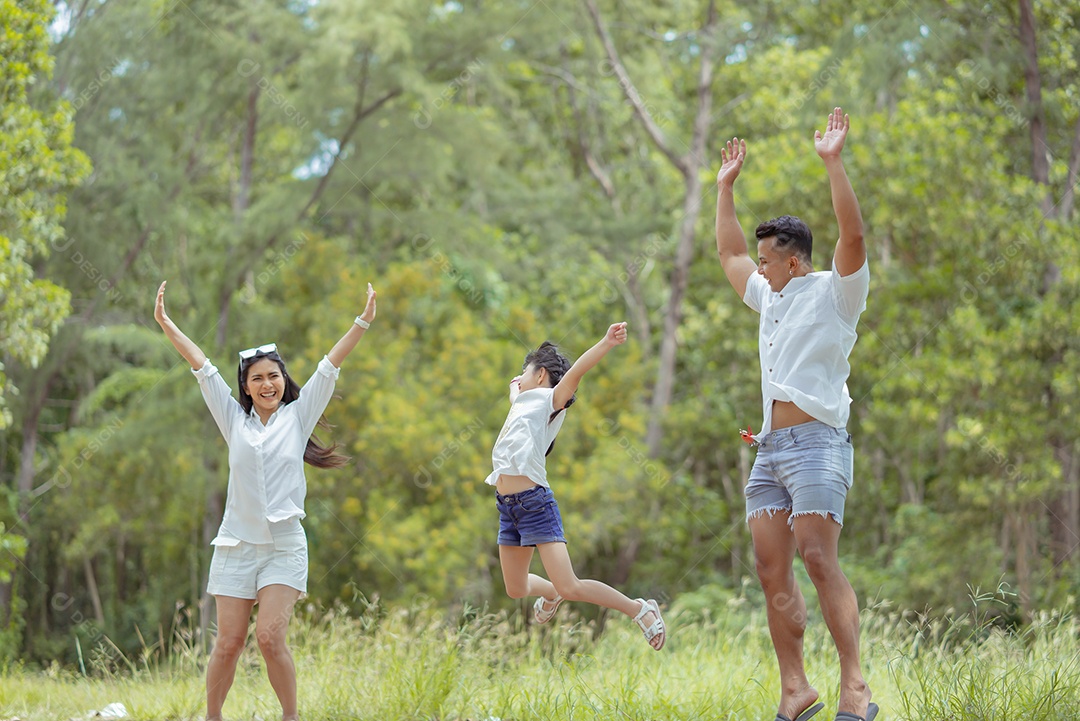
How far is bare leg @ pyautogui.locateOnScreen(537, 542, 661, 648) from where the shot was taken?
13.8ft

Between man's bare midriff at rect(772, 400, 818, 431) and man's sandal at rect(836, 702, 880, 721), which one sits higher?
man's bare midriff at rect(772, 400, 818, 431)

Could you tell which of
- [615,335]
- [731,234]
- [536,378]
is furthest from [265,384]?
[731,234]

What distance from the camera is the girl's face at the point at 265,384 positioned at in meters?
4.30

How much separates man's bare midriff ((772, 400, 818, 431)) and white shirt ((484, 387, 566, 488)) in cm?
90

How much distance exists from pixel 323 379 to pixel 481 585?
402 inches

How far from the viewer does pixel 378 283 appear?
610 inches

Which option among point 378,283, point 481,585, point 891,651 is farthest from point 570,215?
point 891,651

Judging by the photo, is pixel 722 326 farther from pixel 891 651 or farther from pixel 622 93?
pixel 891 651

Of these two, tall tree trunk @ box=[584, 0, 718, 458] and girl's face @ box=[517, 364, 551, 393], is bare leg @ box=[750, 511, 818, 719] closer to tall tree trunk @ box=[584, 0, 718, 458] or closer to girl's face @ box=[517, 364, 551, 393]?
girl's face @ box=[517, 364, 551, 393]

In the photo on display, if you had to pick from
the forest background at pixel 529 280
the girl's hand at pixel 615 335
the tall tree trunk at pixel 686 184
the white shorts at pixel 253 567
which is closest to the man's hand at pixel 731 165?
the girl's hand at pixel 615 335

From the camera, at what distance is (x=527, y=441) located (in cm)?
427

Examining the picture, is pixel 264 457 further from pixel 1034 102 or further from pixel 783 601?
pixel 1034 102

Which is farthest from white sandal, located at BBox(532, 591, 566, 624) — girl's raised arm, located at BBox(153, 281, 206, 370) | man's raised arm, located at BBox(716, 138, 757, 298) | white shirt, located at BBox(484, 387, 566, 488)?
girl's raised arm, located at BBox(153, 281, 206, 370)

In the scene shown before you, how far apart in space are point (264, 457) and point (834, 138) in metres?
2.39
